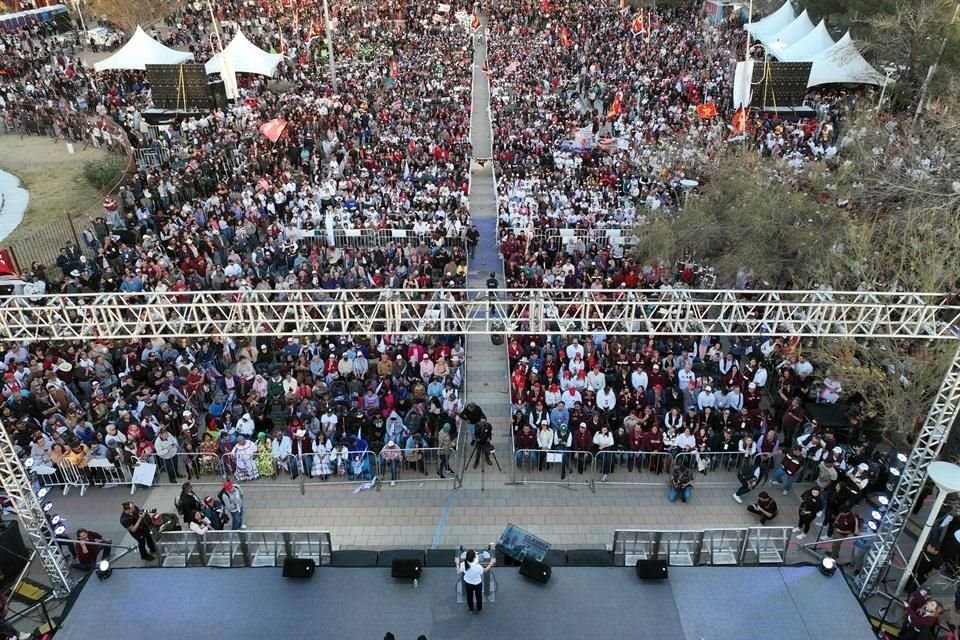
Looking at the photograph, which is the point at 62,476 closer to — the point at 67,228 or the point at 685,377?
the point at 685,377

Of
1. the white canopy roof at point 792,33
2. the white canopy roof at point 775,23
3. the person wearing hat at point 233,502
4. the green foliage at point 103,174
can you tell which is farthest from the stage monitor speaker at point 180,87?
the white canopy roof at point 775,23

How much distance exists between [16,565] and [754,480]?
12730mm

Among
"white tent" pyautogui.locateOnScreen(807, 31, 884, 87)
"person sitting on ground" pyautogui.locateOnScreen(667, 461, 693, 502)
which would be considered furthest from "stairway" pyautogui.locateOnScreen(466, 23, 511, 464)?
"white tent" pyautogui.locateOnScreen(807, 31, 884, 87)

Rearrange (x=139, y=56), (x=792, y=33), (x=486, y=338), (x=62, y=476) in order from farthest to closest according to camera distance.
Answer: (x=792, y=33) → (x=139, y=56) → (x=486, y=338) → (x=62, y=476)

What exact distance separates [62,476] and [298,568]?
577 centimetres

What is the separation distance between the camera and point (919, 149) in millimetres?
17156

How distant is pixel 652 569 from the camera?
10.6 meters

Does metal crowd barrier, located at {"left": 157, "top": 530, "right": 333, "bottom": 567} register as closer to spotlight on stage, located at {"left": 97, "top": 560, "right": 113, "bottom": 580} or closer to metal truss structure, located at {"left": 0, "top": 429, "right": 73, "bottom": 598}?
spotlight on stage, located at {"left": 97, "top": 560, "right": 113, "bottom": 580}

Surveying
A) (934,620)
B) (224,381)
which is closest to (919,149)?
(934,620)

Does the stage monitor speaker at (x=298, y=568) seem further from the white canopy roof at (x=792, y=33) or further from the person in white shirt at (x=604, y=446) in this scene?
the white canopy roof at (x=792, y=33)

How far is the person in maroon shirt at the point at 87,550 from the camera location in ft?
36.4

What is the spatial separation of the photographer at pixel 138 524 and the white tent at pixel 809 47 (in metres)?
33.9

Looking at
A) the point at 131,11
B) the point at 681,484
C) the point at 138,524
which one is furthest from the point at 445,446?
the point at 131,11

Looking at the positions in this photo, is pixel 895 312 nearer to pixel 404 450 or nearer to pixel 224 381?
pixel 404 450
